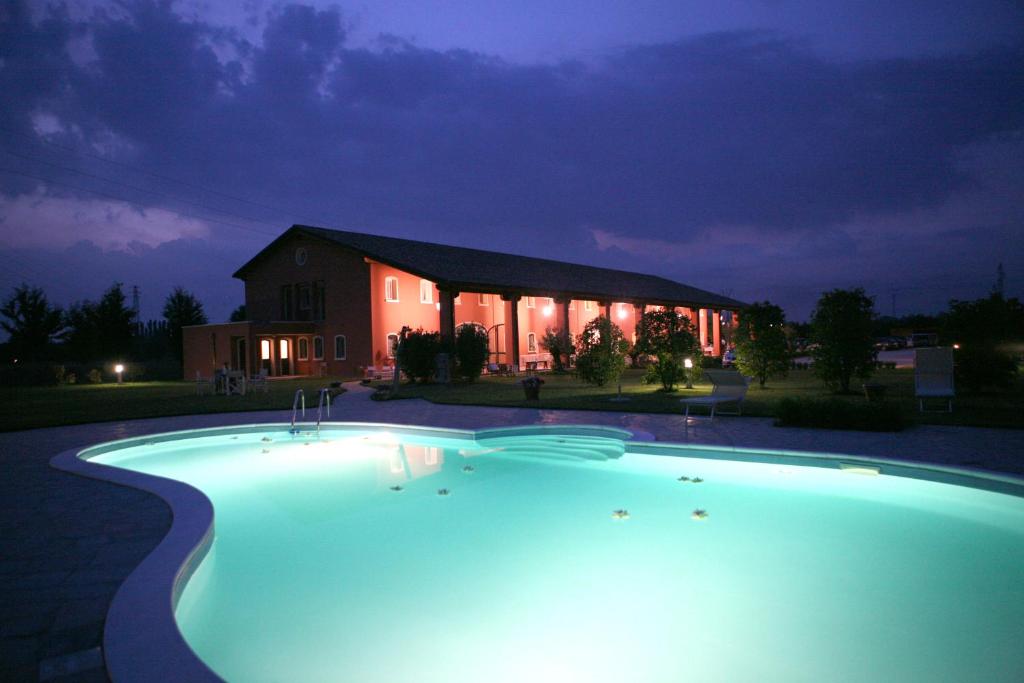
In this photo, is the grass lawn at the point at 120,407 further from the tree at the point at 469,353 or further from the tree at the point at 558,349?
the tree at the point at 558,349

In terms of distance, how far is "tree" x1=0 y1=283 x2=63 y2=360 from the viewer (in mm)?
32562

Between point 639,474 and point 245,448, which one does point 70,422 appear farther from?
point 639,474

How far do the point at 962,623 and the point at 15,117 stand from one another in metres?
30.9

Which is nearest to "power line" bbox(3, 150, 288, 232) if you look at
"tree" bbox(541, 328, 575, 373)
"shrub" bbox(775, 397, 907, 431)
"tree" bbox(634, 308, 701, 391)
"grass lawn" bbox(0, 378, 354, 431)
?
"grass lawn" bbox(0, 378, 354, 431)

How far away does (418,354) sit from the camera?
20891 millimetres

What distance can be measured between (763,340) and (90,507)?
15.3 m

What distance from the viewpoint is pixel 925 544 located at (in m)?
4.89

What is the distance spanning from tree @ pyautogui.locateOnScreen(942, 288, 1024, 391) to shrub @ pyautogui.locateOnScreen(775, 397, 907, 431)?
6.01 m

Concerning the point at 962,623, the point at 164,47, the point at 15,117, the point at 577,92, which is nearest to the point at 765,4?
the point at 577,92

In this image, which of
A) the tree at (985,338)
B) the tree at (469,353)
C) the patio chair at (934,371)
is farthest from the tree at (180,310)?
the tree at (985,338)

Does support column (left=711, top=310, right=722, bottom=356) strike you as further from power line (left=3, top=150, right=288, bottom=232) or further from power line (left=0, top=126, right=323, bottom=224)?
power line (left=3, top=150, right=288, bottom=232)

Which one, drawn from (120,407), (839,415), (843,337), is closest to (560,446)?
(839,415)

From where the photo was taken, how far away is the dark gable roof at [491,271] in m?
24.0

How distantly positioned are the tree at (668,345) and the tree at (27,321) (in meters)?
33.1
